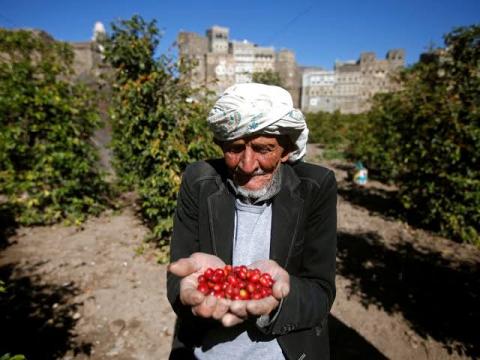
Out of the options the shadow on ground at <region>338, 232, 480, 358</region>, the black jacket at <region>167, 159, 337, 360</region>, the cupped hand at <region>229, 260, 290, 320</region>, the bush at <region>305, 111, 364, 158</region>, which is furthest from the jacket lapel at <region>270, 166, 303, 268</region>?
the bush at <region>305, 111, 364, 158</region>

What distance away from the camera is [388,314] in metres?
4.18

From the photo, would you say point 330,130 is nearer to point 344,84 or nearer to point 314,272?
point 314,272

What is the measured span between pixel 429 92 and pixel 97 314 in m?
8.11

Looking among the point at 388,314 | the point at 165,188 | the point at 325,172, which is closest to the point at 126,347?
the point at 165,188

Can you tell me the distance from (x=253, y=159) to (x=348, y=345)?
3.42m

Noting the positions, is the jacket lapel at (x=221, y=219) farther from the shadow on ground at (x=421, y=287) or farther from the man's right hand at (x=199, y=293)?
the shadow on ground at (x=421, y=287)

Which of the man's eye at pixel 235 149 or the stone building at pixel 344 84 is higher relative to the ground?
the stone building at pixel 344 84

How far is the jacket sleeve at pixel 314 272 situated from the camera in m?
1.43

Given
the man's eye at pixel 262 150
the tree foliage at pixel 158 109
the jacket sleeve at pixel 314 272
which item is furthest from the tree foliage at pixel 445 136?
the man's eye at pixel 262 150

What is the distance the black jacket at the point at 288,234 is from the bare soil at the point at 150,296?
2345 mm

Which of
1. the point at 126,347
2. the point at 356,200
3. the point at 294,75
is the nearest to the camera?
the point at 126,347

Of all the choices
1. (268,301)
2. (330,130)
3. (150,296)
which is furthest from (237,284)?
(330,130)

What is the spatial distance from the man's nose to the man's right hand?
22.1 inches

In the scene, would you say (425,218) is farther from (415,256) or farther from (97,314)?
(97,314)
